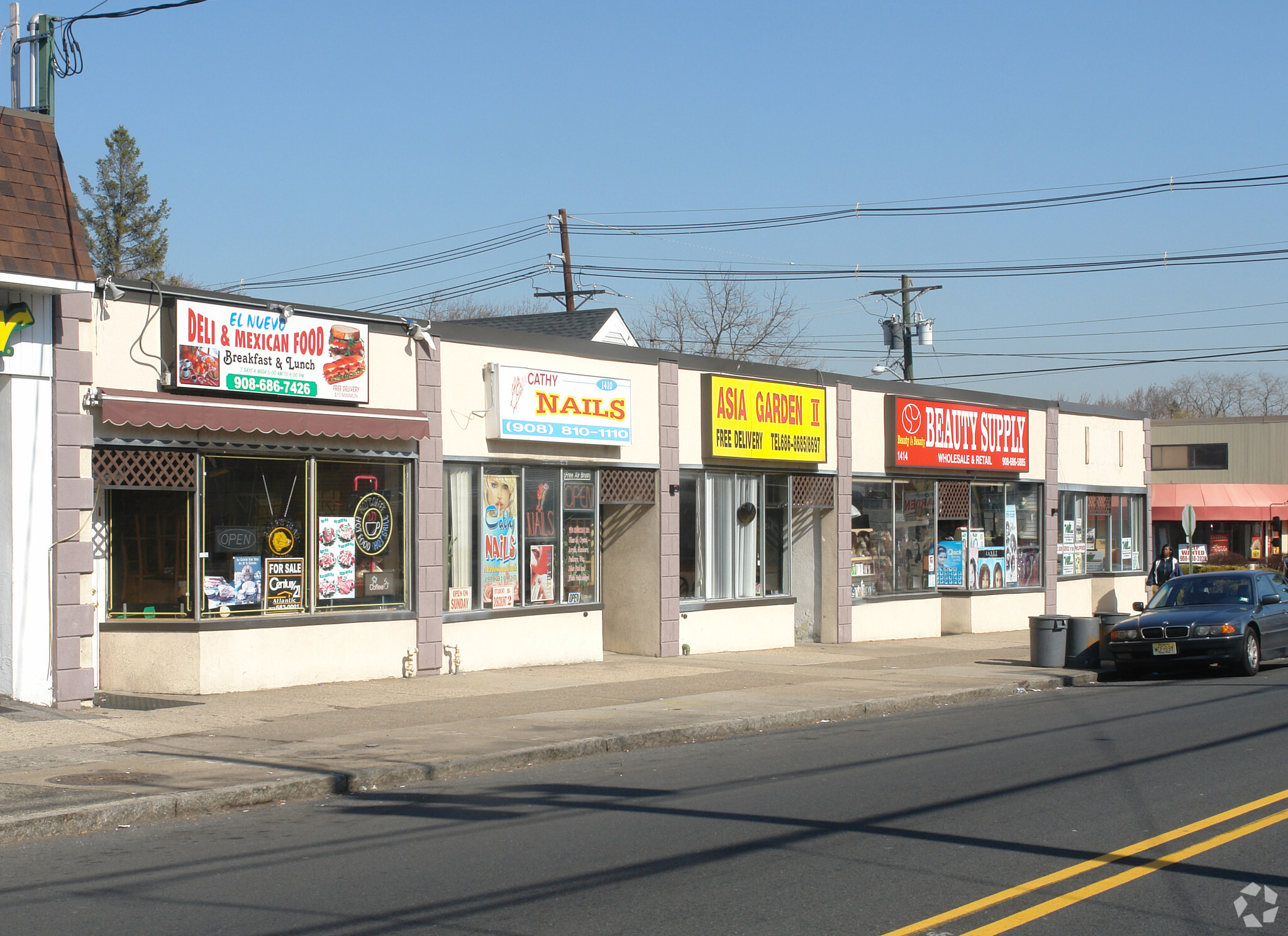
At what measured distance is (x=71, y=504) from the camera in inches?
512

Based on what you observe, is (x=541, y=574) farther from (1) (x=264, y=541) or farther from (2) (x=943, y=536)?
(2) (x=943, y=536)

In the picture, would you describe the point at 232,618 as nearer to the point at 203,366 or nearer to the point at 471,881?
the point at 203,366

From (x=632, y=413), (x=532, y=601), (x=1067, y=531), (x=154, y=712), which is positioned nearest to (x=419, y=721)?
(x=154, y=712)

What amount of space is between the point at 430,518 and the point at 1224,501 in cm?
3979

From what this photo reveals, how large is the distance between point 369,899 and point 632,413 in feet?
42.1

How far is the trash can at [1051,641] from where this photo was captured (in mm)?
19422

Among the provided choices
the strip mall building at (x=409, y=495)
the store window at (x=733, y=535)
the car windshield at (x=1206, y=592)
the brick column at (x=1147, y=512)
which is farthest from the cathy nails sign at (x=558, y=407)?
the brick column at (x=1147, y=512)

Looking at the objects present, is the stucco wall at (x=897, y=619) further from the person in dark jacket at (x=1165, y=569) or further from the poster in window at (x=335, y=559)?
the poster in window at (x=335, y=559)

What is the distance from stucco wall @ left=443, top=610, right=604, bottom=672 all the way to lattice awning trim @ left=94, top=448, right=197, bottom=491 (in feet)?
13.2

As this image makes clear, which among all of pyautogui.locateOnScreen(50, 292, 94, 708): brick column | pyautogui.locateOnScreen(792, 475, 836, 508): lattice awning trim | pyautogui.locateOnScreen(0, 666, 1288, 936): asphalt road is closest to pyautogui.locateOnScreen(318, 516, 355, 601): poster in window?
pyautogui.locateOnScreen(50, 292, 94, 708): brick column

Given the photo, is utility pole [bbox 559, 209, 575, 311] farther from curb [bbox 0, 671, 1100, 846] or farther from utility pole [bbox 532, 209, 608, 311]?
curb [bbox 0, 671, 1100, 846]

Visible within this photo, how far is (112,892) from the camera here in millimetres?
6871

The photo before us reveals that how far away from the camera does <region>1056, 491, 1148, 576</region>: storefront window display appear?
29391 millimetres

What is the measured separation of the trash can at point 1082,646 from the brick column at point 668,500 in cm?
584
